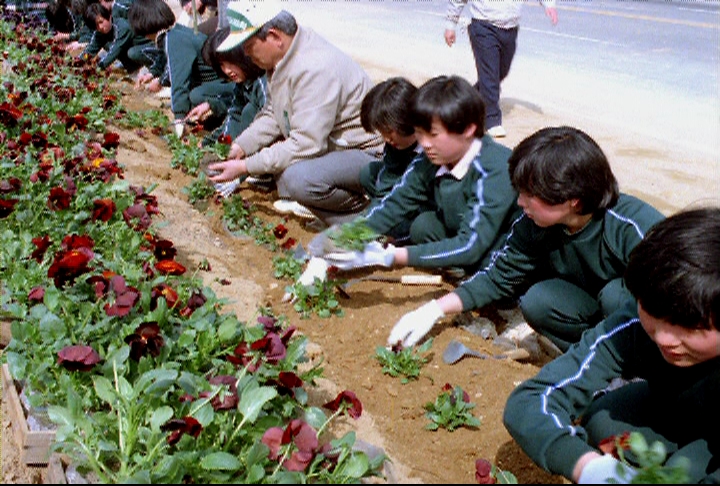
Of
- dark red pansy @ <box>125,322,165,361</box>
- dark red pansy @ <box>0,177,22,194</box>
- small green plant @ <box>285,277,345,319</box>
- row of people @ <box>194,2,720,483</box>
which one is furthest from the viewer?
small green plant @ <box>285,277,345,319</box>

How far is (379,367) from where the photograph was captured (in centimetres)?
333

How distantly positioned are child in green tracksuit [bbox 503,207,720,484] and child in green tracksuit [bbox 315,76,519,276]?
1.05 meters

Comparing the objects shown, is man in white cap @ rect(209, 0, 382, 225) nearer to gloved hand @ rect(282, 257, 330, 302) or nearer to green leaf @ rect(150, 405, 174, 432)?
gloved hand @ rect(282, 257, 330, 302)

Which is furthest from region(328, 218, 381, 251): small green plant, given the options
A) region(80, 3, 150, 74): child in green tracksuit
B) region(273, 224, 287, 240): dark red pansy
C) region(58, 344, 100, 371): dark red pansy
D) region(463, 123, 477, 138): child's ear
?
region(80, 3, 150, 74): child in green tracksuit

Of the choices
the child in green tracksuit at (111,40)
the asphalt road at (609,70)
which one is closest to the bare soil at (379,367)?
the asphalt road at (609,70)

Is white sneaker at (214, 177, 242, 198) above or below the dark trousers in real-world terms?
below

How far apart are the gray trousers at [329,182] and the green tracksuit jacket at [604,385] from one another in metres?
2.47

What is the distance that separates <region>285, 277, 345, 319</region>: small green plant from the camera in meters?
3.72

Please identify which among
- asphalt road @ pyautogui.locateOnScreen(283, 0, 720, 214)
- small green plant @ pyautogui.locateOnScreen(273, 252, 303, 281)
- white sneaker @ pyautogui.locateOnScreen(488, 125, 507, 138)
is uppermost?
small green plant @ pyautogui.locateOnScreen(273, 252, 303, 281)

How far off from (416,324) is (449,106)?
3.08 ft

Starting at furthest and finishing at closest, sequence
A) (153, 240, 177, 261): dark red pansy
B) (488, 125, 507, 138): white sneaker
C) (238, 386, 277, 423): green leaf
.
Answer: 1. (488, 125, 507, 138): white sneaker
2. (153, 240, 177, 261): dark red pansy
3. (238, 386, 277, 423): green leaf

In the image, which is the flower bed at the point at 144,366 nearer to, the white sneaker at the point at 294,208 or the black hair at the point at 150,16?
the white sneaker at the point at 294,208

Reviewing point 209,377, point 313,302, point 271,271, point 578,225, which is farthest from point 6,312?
point 578,225

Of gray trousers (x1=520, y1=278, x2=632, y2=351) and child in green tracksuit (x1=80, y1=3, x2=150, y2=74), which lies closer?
gray trousers (x1=520, y1=278, x2=632, y2=351)
